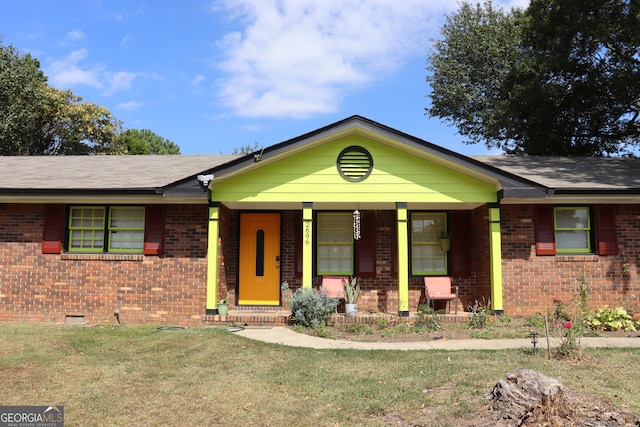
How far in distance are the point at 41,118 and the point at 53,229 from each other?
66.1 feet

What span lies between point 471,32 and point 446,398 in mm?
26619

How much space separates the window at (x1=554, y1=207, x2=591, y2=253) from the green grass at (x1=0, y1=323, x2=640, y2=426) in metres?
4.30

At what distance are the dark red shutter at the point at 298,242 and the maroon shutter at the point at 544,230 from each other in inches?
211

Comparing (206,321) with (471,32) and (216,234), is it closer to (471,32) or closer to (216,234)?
(216,234)

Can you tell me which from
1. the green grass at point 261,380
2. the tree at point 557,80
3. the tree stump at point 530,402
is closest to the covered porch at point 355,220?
the green grass at point 261,380

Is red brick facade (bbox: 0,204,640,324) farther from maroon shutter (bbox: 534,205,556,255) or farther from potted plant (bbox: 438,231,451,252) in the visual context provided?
potted plant (bbox: 438,231,451,252)

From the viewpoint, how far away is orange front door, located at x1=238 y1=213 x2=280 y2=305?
12047mm

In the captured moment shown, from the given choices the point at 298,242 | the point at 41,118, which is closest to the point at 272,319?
the point at 298,242

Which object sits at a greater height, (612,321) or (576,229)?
(576,229)

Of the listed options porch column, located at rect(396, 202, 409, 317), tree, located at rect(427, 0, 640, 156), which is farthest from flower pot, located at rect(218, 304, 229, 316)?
tree, located at rect(427, 0, 640, 156)

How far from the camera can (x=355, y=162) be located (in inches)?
423

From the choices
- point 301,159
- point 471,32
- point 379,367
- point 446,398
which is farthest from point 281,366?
point 471,32

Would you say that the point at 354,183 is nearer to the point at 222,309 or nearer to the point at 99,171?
the point at 222,309

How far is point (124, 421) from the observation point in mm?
4758
